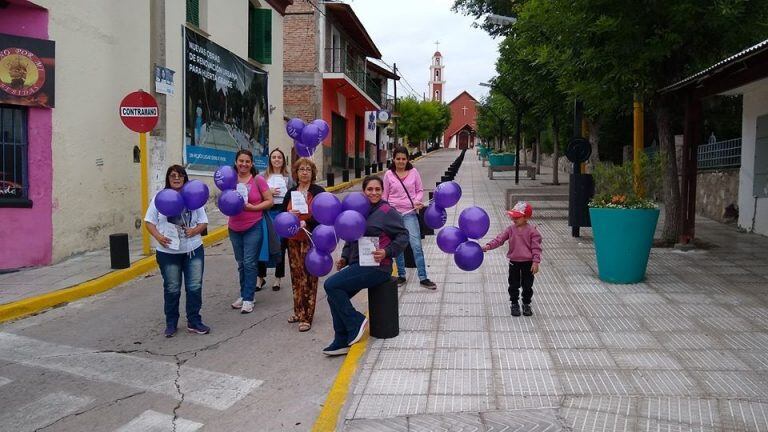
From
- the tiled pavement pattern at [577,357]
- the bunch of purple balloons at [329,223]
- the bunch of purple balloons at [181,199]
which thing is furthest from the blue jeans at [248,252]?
the tiled pavement pattern at [577,357]

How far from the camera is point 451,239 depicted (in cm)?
611

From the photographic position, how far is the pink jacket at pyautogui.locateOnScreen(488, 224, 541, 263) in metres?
6.18

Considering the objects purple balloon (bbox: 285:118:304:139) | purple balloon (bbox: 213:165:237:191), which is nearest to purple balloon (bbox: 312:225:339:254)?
purple balloon (bbox: 213:165:237:191)

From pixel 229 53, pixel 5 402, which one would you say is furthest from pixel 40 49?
pixel 229 53

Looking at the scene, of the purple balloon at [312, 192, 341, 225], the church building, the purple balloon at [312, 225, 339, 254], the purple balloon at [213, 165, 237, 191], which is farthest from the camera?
the church building

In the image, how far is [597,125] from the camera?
20.5 metres

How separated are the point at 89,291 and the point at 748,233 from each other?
10873mm

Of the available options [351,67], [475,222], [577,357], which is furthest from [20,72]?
[351,67]

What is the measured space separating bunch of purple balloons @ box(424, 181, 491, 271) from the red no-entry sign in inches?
199

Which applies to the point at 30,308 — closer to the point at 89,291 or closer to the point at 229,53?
the point at 89,291

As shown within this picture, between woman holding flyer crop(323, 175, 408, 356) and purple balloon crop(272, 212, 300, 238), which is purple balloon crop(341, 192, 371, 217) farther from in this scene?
purple balloon crop(272, 212, 300, 238)

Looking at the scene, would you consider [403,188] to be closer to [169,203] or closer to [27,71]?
[169,203]

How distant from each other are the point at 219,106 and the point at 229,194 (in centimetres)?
1006

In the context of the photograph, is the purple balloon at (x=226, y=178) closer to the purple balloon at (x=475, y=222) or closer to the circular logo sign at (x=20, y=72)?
the purple balloon at (x=475, y=222)
